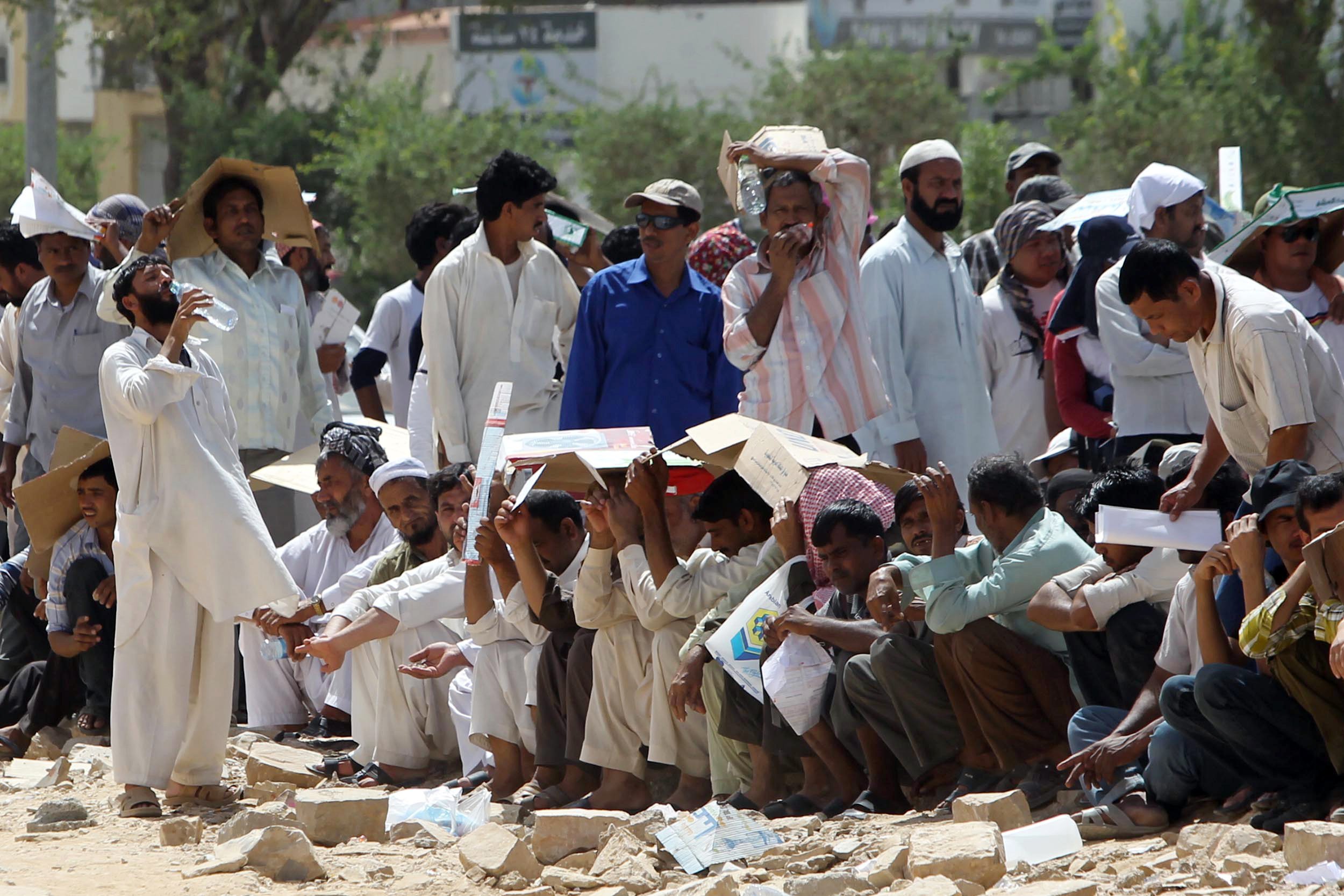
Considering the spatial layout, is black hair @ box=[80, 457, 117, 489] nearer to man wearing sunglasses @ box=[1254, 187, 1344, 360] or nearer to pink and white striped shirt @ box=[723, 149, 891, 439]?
pink and white striped shirt @ box=[723, 149, 891, 439]

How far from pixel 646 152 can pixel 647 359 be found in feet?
78.1

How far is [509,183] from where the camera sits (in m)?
7.63

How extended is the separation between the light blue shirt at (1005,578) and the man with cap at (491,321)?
9.17 feet

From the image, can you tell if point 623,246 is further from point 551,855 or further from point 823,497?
point 551,855

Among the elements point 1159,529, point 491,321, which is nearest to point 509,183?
point 491,321

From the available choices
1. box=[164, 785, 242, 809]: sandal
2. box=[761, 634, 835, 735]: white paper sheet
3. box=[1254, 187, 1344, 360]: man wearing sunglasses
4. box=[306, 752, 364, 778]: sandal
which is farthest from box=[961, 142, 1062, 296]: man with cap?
box=[164, 785, 242, 809]: sandal

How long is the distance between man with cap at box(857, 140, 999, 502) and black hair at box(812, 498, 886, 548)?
1.03 meters

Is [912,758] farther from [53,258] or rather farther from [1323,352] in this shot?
[53,258]

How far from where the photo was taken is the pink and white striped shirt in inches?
259

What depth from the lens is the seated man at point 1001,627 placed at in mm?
5297

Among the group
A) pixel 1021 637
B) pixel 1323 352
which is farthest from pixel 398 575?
pixel 1323 352

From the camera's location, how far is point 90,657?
26.6 feet

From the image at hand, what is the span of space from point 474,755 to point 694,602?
135 cm

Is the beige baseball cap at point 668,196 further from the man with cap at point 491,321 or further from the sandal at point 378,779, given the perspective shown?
the sandal at point 378,779
